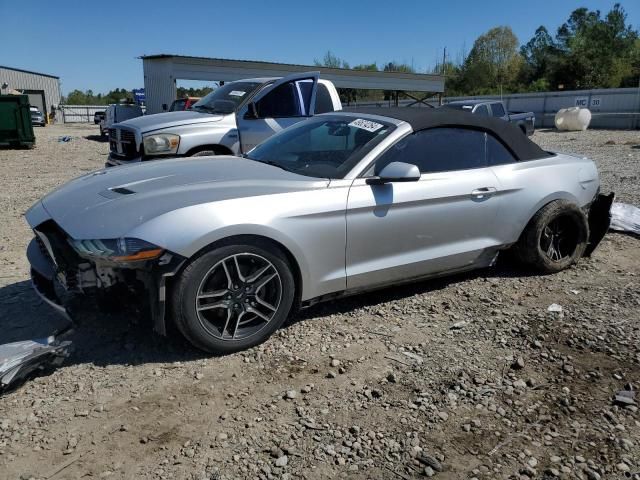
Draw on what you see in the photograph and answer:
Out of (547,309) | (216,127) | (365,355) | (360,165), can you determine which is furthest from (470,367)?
(216,127)

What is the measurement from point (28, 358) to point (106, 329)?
0.71 metres

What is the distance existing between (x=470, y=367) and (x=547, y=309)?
1.20 meters

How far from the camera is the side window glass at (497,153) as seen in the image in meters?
4.32

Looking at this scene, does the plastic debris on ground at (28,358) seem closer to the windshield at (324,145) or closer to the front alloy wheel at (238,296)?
the front alloy wheel at (238,296)

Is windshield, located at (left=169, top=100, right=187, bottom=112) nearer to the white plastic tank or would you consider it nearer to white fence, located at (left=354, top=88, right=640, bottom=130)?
white fence, located at (left=354, top=88, right=640, bottom=130)

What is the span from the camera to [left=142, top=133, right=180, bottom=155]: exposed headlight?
6531mm

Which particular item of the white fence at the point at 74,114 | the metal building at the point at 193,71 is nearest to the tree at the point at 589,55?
the metal building at the point at 193,71

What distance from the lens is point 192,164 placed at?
401 cm

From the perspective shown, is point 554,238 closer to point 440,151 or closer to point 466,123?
point 466,123

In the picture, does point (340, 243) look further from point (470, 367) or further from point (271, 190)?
point (470, 367)

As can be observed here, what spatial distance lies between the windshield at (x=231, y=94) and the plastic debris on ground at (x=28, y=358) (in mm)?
4982

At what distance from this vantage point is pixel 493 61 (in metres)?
72.2

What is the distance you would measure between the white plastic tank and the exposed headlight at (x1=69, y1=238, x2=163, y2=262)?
2890 cm

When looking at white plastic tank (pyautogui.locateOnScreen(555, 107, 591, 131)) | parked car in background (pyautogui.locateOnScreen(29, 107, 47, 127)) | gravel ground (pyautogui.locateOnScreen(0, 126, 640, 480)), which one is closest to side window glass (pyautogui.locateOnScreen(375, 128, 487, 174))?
gravel ground (pyautogui.locateOnScreen(0, 126, 640, 480))
